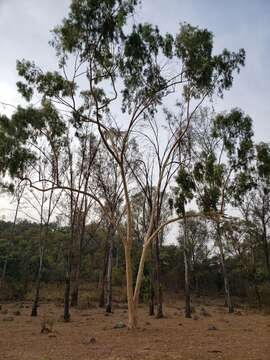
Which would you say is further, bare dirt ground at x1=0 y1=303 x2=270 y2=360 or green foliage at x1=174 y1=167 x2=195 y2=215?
green foliage at x1=174 y1=167 x2=195 y2=215

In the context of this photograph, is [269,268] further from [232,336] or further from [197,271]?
[197,271]

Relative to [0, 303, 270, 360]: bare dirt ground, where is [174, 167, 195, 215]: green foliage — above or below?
above

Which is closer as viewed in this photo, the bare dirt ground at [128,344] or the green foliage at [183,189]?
the bare dirt ground at [128,344]

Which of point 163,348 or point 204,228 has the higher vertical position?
point 204,228

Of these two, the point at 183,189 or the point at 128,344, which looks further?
the point at 183,189

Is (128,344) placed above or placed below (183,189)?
below

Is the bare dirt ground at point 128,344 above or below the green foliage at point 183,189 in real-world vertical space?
below

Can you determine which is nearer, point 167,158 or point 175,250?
point 167,158

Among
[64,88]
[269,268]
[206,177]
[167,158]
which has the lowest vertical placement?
[269,268]

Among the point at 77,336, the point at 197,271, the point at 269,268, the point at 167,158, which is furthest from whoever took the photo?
the point at 197,271

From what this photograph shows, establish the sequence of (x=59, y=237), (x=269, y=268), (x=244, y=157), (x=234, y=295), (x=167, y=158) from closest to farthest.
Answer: (x=167, y=158)
(x=244, y=157)
(x=269, y=268)
(x=59, y=237)
(x=234, y=295)

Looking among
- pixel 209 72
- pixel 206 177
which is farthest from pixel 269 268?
pixel 209 72

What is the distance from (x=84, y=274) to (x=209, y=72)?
30.4m

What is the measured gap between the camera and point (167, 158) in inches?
541
